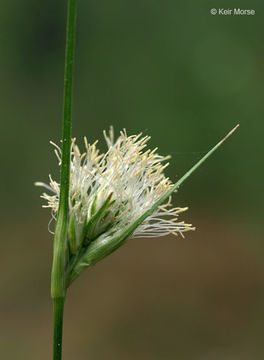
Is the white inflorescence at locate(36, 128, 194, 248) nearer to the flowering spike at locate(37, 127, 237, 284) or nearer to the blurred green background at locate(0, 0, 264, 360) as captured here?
the flowering spike at locate(37, 127, 237, 284)

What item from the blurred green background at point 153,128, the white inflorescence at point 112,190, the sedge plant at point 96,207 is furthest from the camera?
the blurred green background at point 153,128

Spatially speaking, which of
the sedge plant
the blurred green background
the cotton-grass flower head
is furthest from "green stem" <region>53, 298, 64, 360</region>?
the blurred green background

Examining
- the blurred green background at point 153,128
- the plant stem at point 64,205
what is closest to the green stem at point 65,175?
the plant stem at point 64,205

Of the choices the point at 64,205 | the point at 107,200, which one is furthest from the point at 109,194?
the point at 64,205

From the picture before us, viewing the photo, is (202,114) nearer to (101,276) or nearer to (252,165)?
(252,165)

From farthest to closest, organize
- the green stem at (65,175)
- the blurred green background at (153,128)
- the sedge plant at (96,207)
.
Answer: the blurred green background at (153,128), the sedge plant at (96,207), the green stem at (65,175)

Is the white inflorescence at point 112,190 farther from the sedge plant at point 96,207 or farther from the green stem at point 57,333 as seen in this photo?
the green stem at point 57,333

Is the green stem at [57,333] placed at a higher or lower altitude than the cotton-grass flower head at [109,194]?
A: lower
